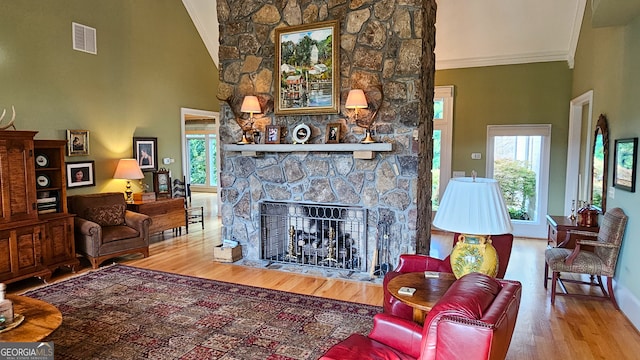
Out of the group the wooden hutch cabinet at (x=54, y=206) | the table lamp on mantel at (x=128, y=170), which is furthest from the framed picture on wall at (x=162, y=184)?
the wooden hutch cabinet at (x=54, y=206)

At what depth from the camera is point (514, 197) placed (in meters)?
7.21

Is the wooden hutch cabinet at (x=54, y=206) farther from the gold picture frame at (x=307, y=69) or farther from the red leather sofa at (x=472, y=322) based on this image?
the red leather sofa at (x=472, y=322)

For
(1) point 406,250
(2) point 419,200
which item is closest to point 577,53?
(2) point 419,200

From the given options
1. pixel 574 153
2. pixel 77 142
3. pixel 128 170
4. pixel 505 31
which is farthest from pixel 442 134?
pixel 77 142

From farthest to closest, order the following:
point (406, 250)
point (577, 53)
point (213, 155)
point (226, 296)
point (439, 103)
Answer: point (213, 155) < point (439, 103) < point (577, 53) < point (406, 250) < point (226, 296)

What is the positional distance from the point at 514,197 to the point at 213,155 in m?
9.64

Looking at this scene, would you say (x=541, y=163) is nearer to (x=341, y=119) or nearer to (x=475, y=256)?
(x=341, y=119)

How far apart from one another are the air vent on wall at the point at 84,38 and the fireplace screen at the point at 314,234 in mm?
3530

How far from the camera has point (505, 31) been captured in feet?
21.3

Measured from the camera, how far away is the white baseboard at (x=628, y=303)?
3.52 metres

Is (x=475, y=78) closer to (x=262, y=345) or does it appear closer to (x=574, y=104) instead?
(x=574, y=104)

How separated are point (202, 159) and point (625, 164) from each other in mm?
12084

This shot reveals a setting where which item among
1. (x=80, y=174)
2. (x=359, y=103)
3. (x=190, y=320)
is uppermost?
(x=359, y=103)

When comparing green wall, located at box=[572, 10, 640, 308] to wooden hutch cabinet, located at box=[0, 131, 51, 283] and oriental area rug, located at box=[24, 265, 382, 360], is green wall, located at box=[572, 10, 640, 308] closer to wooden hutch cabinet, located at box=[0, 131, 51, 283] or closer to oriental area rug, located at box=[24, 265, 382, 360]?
oriental area rug, located at box=[24, 265, 382, 360]
